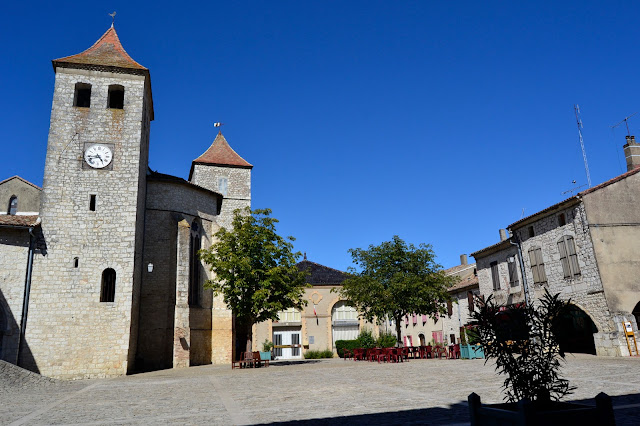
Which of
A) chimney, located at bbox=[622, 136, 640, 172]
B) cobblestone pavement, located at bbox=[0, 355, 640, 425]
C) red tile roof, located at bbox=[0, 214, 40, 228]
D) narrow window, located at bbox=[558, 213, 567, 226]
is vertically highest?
chimney, located at bbox=[622, 136, 640, 172]

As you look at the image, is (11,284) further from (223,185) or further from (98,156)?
(223,185)

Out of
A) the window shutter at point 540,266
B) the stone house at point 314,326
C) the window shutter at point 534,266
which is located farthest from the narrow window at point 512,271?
the stone house at point 314,326

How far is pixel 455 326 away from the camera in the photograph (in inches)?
1207

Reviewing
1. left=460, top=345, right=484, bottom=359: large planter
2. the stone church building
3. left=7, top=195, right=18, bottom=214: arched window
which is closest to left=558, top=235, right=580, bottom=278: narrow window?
left=460, top=345, right=484, bottom=359: large planter

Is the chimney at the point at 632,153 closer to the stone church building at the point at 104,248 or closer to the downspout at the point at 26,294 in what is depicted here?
the stone church building at the point at 104,248

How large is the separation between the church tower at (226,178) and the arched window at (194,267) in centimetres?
468

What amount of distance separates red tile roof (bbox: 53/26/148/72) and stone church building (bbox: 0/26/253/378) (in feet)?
0.23

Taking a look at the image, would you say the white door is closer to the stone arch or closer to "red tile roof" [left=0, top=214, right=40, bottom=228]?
the stone arch

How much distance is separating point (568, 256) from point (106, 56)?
24.2 metres

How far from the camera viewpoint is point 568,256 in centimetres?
2008

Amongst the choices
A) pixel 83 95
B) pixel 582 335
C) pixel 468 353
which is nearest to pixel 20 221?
pixel 83 95

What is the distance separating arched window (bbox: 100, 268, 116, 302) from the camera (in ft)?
63.9

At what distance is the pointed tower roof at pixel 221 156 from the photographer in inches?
1292

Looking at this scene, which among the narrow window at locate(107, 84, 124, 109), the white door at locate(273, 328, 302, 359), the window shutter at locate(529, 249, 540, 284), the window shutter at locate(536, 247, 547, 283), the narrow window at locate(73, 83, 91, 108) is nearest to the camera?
the window shutter at locate(536, 247, 547, 283)
